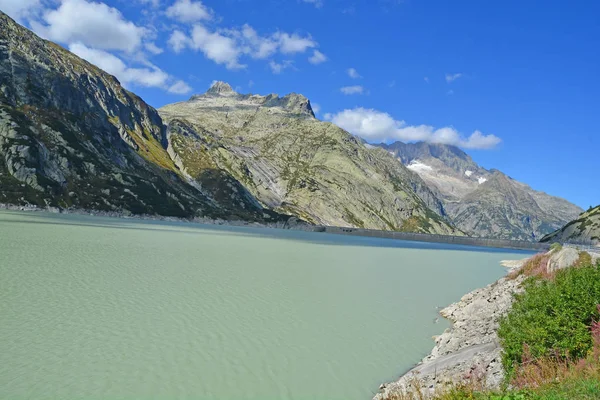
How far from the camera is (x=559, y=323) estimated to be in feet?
52.0

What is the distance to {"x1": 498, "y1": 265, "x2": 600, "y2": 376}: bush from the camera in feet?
50.1

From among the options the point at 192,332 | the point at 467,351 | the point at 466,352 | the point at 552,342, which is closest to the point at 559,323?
the point at 552,342

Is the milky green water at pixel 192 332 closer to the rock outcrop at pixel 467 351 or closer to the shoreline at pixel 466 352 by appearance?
the shoreline at pixel 466 352

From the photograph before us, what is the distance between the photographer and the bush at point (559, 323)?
15266 millimetres

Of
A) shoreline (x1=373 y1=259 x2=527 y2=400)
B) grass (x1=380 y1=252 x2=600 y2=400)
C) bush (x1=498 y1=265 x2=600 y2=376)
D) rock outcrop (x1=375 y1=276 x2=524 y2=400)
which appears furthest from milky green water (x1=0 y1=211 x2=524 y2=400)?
bush (x1=498 y1=265 x2=600 y2=376)

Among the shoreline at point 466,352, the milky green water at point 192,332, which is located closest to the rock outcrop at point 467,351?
the shoreline at point 466,352

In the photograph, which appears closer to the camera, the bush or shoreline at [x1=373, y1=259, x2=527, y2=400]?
the bush

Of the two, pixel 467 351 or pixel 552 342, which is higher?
pixel 552 342

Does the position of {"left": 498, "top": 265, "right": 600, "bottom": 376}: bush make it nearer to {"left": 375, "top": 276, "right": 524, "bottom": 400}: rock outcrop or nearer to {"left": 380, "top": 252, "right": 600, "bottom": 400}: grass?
{"left": 380, "top": 252, "right": 600, "bottom": 400}: grass

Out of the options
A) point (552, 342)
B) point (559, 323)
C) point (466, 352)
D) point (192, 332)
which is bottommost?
point (192, 332)

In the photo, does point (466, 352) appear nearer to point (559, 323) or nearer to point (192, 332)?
point (559, 323)

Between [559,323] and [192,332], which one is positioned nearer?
[559,323]

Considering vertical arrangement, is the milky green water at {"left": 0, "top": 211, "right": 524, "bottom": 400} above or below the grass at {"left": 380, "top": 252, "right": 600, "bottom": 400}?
below

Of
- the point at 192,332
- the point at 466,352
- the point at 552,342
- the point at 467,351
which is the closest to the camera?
the point at 552,342
